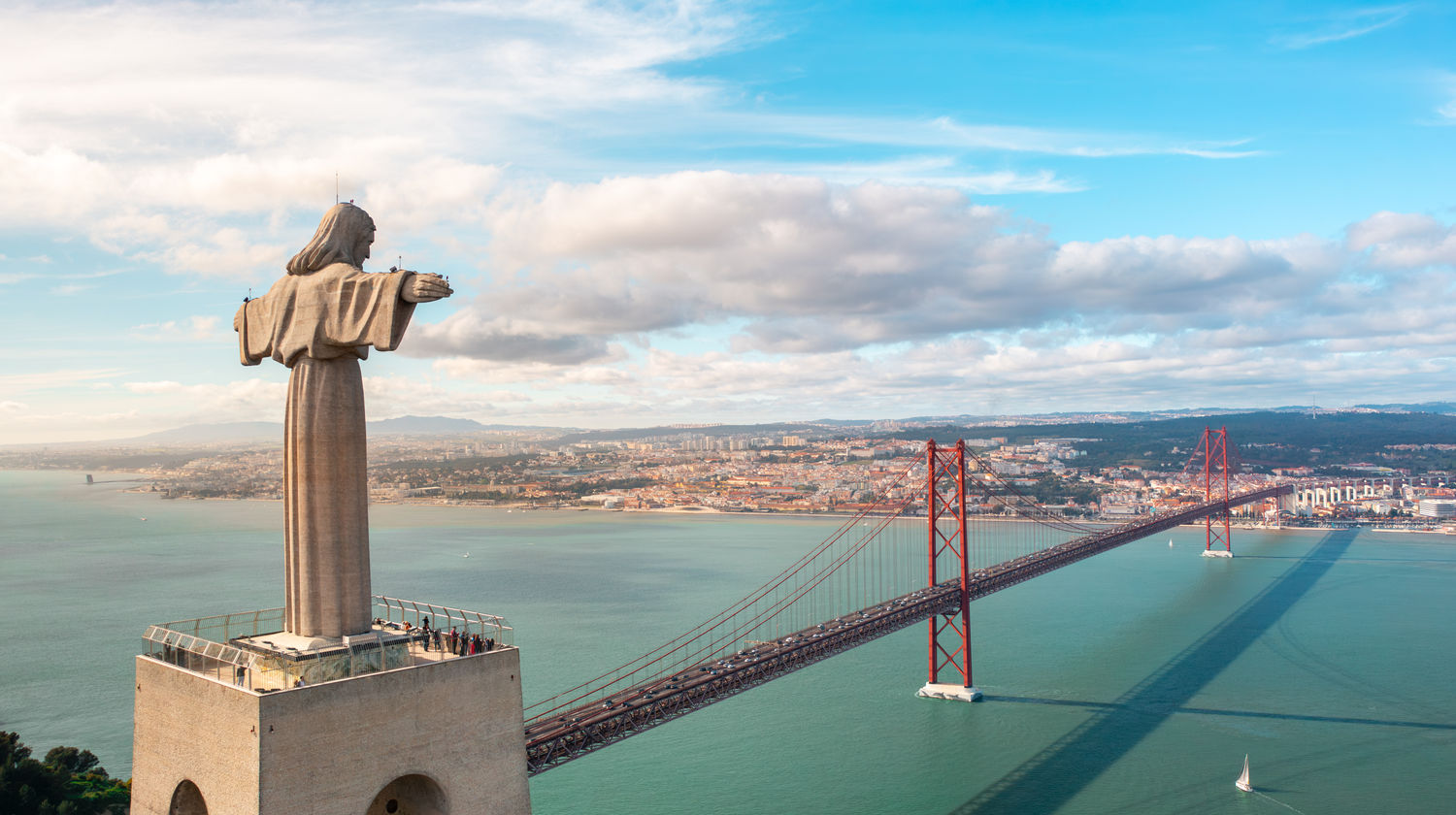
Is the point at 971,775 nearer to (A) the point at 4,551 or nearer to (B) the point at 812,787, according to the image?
(B) the point at 812,787

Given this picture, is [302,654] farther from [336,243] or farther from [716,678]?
[716,678]

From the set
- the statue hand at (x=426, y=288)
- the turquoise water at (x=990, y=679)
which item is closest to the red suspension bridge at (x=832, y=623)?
the turquoise water at (x=990, y=679)

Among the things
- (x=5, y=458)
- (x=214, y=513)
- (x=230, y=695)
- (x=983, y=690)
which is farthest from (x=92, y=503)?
(x=5, y=458)

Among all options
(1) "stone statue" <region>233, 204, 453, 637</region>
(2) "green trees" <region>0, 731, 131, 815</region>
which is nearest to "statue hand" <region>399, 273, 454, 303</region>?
(1) "stone statue" <region>233, 204, 453, 637</region>

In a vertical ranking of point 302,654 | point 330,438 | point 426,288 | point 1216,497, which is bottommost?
point 1216,497

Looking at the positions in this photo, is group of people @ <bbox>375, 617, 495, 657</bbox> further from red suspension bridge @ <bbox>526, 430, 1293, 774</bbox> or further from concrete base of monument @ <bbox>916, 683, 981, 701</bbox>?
concrete base of monument @ <bbox>916, 683, 981, 701</bbox>

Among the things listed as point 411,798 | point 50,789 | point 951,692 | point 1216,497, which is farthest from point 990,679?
point 1216,497

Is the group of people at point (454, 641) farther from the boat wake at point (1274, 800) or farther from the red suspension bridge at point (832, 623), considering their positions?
the boat wake at point (1274, 800)
